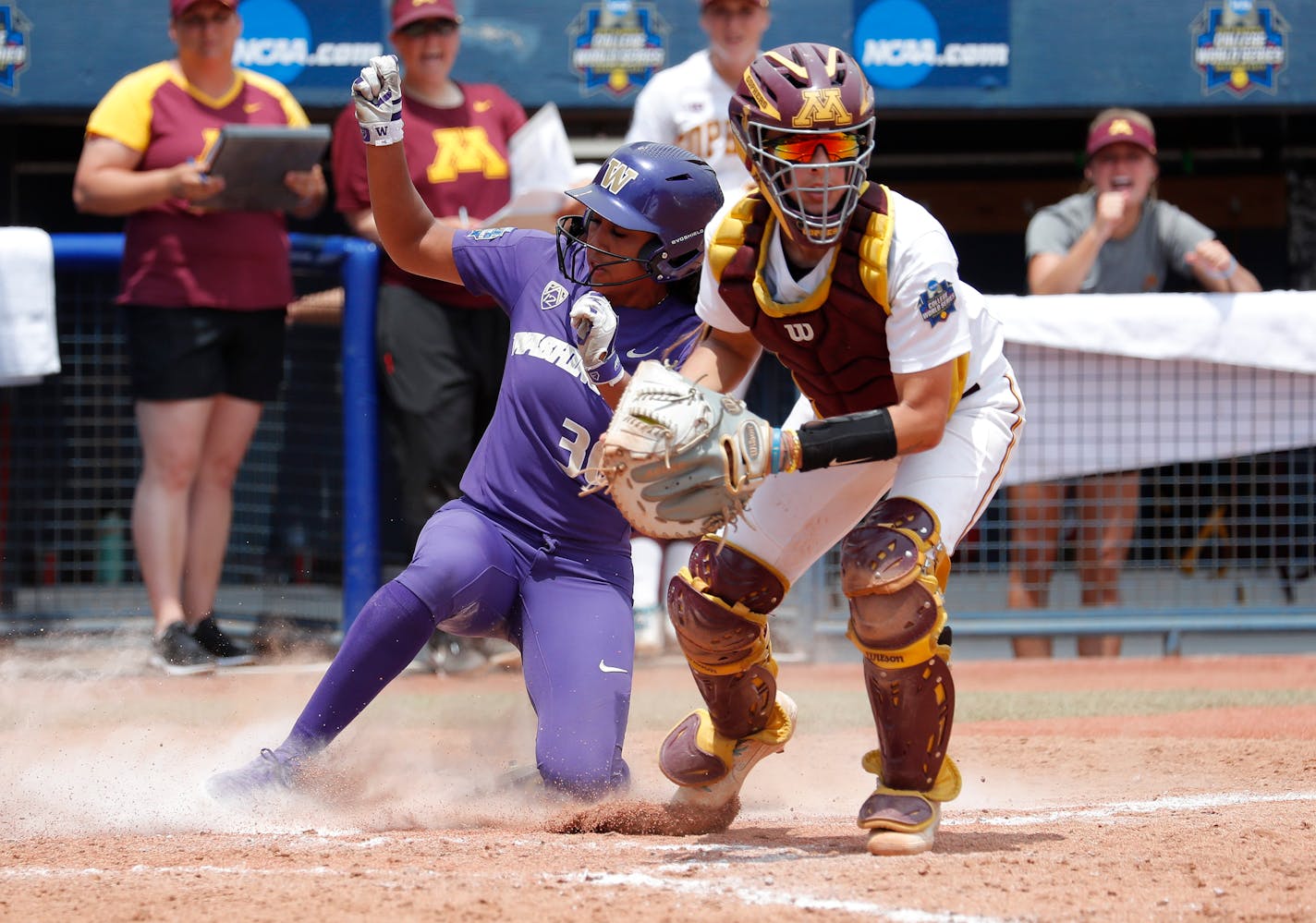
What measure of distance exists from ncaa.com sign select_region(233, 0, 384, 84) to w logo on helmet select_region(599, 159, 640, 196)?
3896 millimetres

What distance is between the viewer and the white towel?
261 inches

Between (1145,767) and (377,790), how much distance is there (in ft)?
7.90

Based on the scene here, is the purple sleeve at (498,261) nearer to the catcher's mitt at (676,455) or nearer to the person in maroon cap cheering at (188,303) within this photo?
the catcher's mitt at (676,455)

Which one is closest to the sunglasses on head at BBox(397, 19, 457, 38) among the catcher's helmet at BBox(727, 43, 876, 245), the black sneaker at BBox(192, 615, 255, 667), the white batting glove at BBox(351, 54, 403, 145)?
the white batting glove at BBox(351, 54, 403, 145)

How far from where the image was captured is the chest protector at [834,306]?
3873 millimetres

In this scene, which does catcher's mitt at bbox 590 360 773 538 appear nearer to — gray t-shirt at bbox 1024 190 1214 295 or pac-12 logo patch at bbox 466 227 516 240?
pac-12 logo patch at bbox 466 227 516 240

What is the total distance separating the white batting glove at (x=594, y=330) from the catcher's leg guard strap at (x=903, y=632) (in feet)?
2.45

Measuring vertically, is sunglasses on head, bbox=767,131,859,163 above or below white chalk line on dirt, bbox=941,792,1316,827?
above

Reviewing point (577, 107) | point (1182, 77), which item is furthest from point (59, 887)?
point (1182, 77)

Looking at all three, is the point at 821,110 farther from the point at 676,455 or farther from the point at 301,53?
the point at 301,53

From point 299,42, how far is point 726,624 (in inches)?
197

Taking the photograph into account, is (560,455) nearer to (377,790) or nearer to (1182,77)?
(377,790)

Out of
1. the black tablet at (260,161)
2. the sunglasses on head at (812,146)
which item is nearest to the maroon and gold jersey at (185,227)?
the black tablet at (260,161)

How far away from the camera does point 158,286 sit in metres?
6.59
